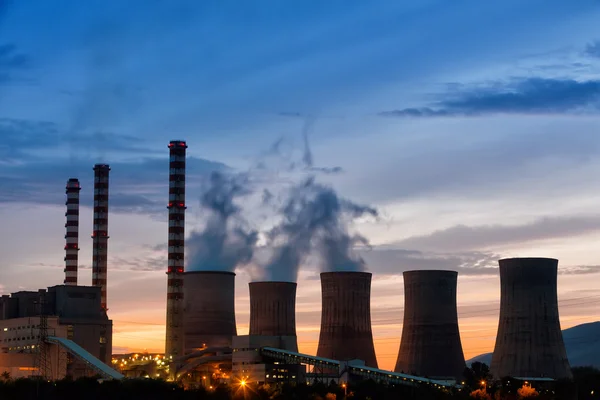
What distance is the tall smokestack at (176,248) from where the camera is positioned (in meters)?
71.1

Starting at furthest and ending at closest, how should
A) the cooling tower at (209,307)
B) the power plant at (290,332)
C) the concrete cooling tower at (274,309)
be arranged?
the cooling tower at (209,307)
the concrete cooling tower at (274,309)
the power plant at (290,332)

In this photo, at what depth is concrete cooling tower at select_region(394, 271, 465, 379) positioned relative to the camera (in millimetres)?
61000

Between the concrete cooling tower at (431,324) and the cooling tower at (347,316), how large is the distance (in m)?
2.27

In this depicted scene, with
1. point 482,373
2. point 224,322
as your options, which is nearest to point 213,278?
point 224,322

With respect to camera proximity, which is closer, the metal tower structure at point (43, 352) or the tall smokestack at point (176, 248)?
the metal tower structure at point (43, 352)

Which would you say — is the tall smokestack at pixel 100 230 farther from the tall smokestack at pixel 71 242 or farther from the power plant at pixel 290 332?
the power plant at pixel 290 332

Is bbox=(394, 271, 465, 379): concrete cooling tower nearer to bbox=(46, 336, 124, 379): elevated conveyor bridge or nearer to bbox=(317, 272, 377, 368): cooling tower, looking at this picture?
bbox=(317, 272, 377, 368): cooling tower

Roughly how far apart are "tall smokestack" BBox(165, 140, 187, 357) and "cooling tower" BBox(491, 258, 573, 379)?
73.6 ft

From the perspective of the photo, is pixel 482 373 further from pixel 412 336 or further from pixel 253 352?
pixel 253 352

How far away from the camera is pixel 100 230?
75.4 meters

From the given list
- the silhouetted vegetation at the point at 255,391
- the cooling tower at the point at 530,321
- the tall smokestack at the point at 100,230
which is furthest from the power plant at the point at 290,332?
the tall smokestack at the point at 100,230

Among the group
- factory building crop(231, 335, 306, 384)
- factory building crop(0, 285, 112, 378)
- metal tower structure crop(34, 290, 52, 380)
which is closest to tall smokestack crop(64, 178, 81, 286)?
factory building crop(0, 285, 112, 378)

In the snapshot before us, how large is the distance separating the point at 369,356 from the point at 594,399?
1278 cm

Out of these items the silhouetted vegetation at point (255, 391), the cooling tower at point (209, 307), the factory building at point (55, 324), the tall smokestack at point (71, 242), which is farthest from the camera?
the tall smokestack at point (71, 242)
